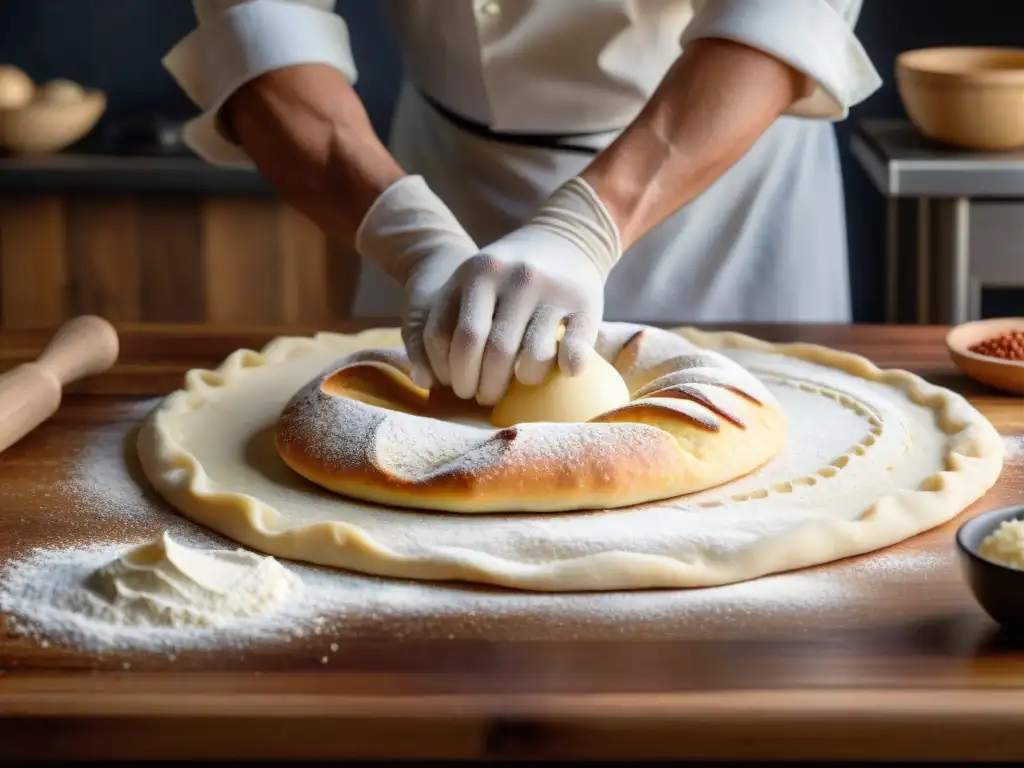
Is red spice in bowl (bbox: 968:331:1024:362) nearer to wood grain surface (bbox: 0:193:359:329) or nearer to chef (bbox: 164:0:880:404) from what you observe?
chef (bbox: 164:0:880:404)

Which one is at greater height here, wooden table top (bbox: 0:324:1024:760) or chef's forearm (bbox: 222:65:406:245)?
chef's forearm (bbox: 222:65:406:245)

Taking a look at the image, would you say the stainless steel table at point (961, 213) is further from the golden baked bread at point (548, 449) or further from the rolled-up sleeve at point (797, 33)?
the golden baked bread at point (548, 449)

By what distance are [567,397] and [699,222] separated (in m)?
0.90

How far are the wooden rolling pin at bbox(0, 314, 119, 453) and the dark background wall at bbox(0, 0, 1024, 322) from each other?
199 centimetres

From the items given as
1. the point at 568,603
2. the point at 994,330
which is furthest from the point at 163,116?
the point at 568,603

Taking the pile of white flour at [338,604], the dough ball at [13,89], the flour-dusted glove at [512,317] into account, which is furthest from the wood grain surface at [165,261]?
the pile of white flour at [338,604]

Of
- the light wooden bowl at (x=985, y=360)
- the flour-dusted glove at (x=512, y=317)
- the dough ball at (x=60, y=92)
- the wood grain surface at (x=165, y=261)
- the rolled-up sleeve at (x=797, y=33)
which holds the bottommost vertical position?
the wood grain surface at (x=165, y=261)

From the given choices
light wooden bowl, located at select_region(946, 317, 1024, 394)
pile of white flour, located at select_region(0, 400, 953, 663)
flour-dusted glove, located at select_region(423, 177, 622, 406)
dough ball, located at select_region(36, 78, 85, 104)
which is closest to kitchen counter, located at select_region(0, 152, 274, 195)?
dough ball, located at select_region(36, 78, 85, 104)

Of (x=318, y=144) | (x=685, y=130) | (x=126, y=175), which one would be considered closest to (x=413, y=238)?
(x=318, y=144)

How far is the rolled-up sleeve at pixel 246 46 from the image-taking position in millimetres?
1868

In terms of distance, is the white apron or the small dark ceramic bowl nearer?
the small dark ceramic bowl

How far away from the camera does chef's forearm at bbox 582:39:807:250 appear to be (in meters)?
1.69

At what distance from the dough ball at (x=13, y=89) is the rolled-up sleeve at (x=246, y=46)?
4.95 ft

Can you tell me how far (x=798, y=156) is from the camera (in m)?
2.30
